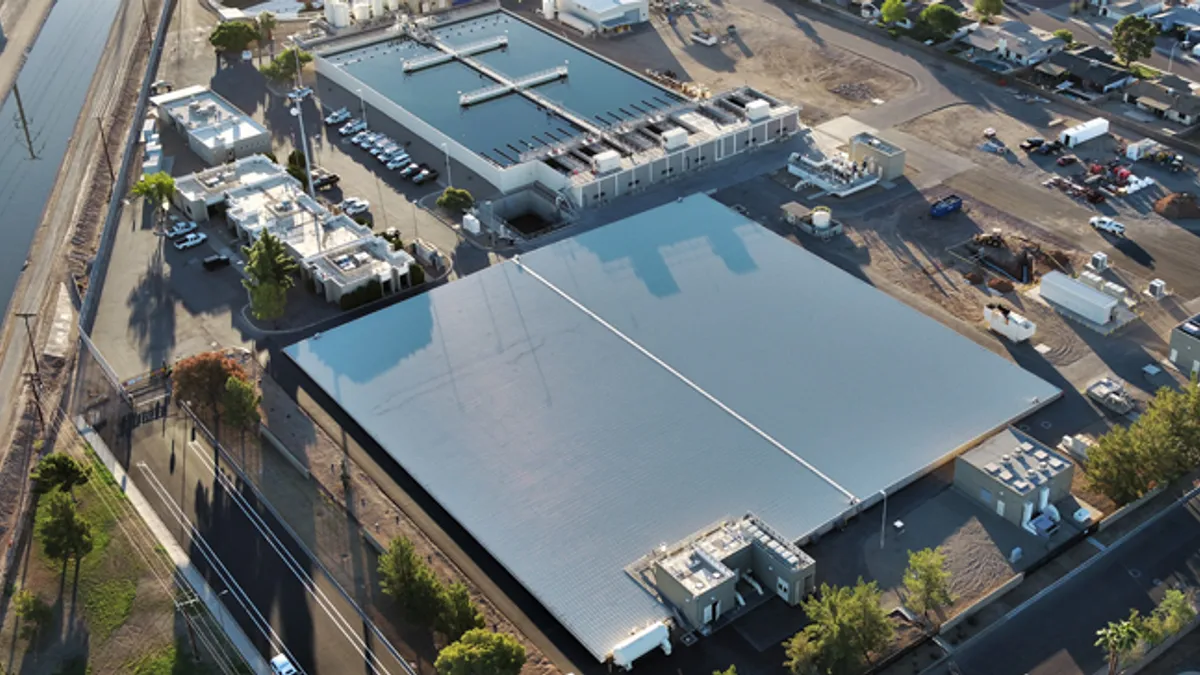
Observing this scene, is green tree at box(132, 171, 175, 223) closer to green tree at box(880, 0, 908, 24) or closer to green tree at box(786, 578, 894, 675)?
green tree at box(786, 578, 894, 675)

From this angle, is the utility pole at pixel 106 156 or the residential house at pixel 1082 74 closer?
the utility pole at pixel 106 156

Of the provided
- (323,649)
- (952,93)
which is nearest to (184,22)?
(952,93)

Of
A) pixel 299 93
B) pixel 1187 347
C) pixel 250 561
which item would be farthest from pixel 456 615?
pixel 299 93

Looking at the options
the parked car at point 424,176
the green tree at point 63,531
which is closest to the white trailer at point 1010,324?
the parked car at point 424,176

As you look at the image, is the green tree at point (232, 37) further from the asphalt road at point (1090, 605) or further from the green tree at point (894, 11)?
the asphalt road at point (1090, 605)

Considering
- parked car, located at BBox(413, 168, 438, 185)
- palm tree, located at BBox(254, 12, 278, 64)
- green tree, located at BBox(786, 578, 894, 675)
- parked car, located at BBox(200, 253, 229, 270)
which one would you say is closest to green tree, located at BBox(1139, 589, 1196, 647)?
green tree, located at BBox(786, 578, 894, 675)
